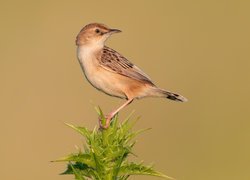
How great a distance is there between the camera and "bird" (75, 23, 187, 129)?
7.52m

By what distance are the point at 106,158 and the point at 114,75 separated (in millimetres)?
4993

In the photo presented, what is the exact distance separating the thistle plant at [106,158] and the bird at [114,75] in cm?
462

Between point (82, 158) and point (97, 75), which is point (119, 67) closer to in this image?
point (97, 75)

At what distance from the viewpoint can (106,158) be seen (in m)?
2.67

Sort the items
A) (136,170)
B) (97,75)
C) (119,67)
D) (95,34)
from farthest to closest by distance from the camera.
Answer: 1. (95,34)
2. (119,67)
3. (97,75)
4. (136,170)

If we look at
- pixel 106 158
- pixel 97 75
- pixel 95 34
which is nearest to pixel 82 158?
pixel 106 158

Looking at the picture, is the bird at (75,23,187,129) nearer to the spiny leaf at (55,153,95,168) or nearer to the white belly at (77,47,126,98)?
the white belly at (77,47,126,98)

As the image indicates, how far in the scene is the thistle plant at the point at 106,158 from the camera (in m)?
2.61

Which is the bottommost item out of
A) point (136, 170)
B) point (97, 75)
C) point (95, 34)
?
point (136, 170)

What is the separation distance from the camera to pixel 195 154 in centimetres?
905

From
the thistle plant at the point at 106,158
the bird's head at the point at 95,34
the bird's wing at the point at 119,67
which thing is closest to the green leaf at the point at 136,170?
the thistle plant at the point at 106,158

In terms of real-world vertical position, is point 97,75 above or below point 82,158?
above

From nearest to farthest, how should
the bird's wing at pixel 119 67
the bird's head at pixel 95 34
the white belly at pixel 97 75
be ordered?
the white belly at pixel 97 75, the bird's wing at pixel 119 67, the bird's head at pixel 95 34

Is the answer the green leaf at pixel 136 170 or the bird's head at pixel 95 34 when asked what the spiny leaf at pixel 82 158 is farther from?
the bird's head at pixel 95 34
